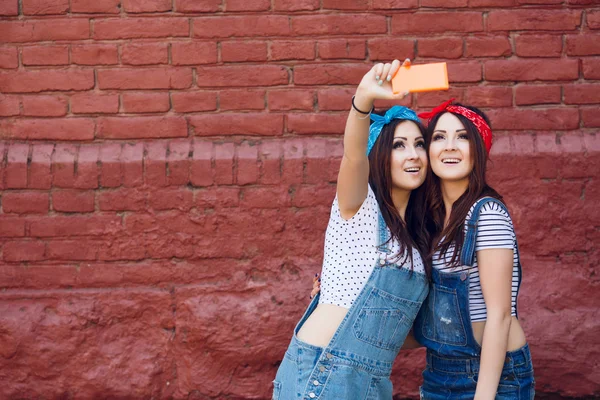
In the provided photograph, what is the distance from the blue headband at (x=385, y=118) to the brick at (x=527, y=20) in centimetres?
131

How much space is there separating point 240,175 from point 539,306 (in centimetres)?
174

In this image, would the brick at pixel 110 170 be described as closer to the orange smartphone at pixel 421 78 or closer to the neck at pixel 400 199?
the neck at pixel 400 199

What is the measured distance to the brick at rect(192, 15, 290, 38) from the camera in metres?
3.88

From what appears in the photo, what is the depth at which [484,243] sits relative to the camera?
102 inches

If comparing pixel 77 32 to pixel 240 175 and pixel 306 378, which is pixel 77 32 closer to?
pixel 240 175

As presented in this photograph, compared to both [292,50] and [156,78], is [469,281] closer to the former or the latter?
[292,50]

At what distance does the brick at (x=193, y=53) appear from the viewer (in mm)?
3879

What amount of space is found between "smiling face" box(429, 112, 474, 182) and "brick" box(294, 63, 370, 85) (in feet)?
3.66

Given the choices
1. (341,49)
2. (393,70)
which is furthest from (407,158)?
(341,49)

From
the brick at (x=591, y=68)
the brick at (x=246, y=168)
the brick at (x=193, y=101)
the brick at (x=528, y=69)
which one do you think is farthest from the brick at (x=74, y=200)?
the brick at (x=591, y=68)

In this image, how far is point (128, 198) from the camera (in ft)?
12.6

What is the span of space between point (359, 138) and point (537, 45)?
6.06 ft

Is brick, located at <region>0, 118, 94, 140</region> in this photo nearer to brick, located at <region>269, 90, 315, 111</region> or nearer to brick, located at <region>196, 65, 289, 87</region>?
brick, located at <region>196, 65, 289, 87</region>

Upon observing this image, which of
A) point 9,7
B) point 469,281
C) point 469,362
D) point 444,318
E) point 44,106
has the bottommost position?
point 469,362
